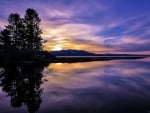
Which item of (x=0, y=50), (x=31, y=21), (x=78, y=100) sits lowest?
(x=78, y=100)

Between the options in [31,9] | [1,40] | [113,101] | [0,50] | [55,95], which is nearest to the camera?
[113,101]

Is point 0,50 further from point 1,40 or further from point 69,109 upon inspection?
→ point 69,109

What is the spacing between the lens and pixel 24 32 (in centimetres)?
11419

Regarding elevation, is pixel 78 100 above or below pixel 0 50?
below

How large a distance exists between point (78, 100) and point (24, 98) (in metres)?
6.04

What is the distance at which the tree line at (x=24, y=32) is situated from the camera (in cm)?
11281

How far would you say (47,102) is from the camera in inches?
1064

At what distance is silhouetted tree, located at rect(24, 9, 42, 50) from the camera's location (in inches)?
4434

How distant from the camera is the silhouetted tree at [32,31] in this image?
370 feet

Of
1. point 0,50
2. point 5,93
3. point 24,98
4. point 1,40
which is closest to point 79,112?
point 24,98

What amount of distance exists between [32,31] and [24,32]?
3.72 m

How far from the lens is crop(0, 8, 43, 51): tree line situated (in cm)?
11281

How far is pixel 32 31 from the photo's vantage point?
113 metres

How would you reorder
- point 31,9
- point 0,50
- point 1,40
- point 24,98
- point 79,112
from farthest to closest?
point 1,40
point 31,9
point 0,50
point 24,98
point 79,112
